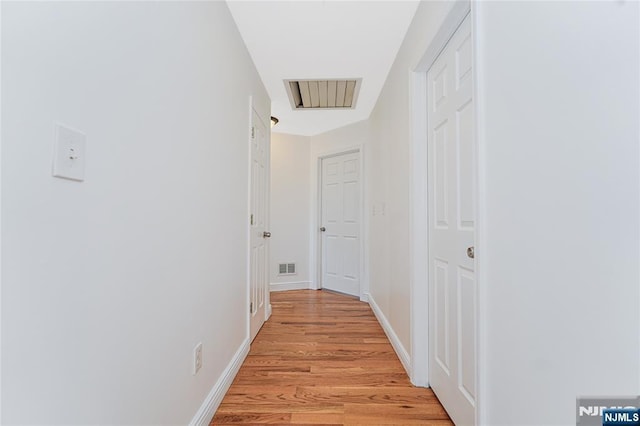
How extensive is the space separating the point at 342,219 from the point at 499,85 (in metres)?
3.30

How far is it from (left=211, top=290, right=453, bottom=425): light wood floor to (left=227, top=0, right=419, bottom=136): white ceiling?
7.72 ft

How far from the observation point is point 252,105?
7.96ft

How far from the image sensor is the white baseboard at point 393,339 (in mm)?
2010

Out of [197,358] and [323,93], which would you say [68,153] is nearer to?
[197,358]

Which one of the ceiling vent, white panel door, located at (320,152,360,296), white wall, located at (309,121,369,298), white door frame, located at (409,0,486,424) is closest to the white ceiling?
the ceiling vent

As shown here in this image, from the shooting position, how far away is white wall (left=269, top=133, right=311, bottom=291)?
4402mm

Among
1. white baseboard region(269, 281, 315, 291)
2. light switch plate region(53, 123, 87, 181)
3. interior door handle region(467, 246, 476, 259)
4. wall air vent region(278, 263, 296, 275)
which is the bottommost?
white baseboard region(269, 281, 315, 291)

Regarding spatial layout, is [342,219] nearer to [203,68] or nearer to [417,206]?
[417,206]

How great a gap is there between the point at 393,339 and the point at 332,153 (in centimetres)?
274

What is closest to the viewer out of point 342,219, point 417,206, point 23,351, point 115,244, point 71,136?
point 23,351

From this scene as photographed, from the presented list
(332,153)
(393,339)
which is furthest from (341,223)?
(393,339)

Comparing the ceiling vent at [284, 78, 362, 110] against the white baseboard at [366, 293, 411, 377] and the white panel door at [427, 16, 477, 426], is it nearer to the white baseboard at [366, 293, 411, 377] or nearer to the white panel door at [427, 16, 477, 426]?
the white panel door at [427, 16, 477, 426]

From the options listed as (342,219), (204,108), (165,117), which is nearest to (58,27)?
(165,117)

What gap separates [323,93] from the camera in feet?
10.1
